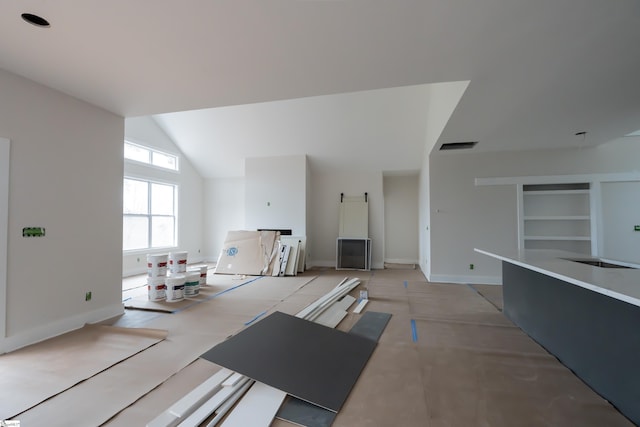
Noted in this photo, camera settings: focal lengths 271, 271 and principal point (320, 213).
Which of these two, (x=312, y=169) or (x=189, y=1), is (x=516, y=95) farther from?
(x=312, y=169)

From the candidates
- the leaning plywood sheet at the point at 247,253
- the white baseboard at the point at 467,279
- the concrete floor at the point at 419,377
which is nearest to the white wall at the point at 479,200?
the white baseboard at the point at 467,279

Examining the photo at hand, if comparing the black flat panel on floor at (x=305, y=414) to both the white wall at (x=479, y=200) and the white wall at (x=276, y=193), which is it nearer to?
the white wall at (x=479, y=200)

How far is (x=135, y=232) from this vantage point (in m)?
6.54

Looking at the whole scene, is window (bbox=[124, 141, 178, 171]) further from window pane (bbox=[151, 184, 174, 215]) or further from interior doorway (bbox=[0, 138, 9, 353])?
interior doorway (bbox=[0, 138, 9, 353])

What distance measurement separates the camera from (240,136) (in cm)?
677

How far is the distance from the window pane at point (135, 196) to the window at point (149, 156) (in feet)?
1.86

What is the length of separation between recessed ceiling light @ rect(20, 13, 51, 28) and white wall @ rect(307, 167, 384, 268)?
5932 mm

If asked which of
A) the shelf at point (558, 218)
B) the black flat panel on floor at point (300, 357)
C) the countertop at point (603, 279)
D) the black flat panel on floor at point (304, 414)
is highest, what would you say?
the shelf at point (558, 218)

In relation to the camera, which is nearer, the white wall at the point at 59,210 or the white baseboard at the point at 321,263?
the white wall at the point at 59,210

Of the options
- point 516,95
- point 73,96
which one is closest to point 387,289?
point 516,95

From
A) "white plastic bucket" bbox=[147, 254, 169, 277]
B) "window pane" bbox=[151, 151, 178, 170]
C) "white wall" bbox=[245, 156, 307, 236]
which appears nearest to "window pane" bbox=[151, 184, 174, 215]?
"window pane" bbox=[151, 151, 178, 170]

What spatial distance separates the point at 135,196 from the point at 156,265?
3389 mm

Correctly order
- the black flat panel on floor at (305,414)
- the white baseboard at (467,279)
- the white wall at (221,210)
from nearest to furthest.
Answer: the black flat panel on floor at (305,414) < the white baseboard at (467,279) < the white wall at (221,210)

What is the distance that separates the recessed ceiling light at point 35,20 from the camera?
1.85 m
